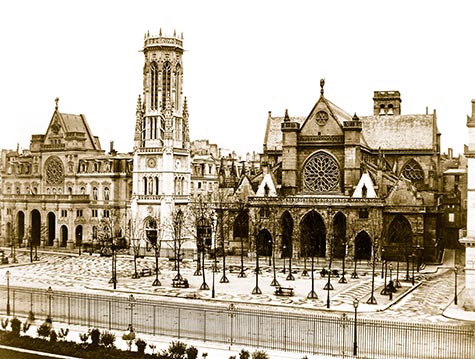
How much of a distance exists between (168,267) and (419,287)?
27.8 meters

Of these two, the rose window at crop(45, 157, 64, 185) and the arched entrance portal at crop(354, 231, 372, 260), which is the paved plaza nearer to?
the arched entrance portal at crop(354, 231, 372, 260)

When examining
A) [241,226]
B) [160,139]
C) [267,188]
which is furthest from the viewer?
[160,139]

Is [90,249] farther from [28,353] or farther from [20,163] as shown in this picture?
[28,353]

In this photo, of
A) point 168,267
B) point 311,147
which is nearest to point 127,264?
point 168,267

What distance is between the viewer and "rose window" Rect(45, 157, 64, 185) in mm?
102875

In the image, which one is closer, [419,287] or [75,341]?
[75,341]

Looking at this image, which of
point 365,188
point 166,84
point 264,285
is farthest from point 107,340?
point 166,84

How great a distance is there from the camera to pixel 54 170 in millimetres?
103500

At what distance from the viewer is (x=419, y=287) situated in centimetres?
5850

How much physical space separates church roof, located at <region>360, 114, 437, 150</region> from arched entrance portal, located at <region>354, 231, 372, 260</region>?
1906 cm

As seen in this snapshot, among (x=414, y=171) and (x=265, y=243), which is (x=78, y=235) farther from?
(x=414, y=171)

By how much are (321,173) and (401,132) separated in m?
16.9

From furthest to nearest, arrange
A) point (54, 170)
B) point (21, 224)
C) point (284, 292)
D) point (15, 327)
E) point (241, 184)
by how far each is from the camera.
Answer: point (21, 224)
point (54, 170)
point (241, 184)
point (284, 292)
point (15, 327)

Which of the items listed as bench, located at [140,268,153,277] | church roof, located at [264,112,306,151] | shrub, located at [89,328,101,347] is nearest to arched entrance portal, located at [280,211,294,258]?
church roof, located at [264,112,306,151]
